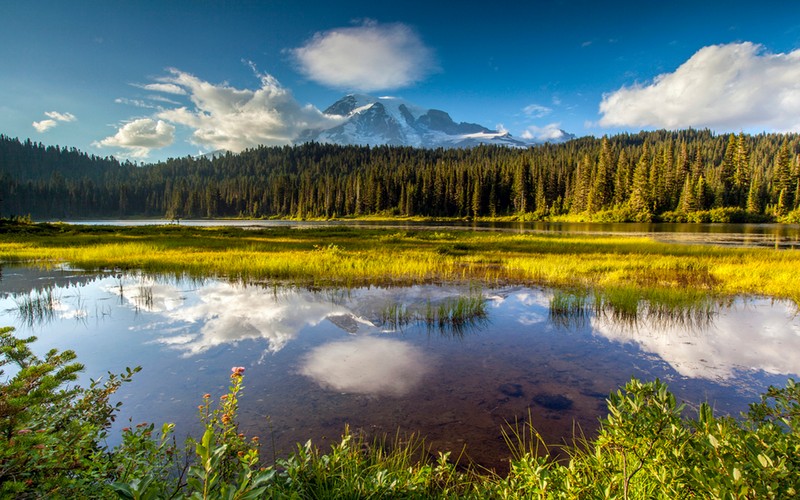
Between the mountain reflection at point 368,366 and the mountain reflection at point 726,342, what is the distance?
5863 millimetres

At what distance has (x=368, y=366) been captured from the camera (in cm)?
824

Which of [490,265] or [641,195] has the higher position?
[641,195]

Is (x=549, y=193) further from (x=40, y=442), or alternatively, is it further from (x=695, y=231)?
(x=40, y=442)

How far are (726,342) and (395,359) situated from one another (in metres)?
8.96

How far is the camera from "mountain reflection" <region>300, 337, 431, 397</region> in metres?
7.27

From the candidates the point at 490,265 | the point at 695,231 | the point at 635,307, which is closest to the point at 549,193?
the point at 695,231

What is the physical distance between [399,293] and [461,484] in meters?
11.6

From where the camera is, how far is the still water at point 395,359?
6.09 m

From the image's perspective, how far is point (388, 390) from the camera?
710 cm

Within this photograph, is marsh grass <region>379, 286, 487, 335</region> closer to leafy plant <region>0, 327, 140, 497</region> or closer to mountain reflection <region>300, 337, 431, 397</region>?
mountain reflection <region>300, 337, 431, 397</region>

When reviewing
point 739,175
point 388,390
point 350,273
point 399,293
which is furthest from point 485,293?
point 739,175

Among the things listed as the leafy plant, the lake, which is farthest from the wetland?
the lake

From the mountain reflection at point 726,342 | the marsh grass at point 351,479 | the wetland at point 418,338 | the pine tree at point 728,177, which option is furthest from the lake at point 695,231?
the marsh grass at point 351,479

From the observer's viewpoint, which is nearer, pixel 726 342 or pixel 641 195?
pixel 726 342
